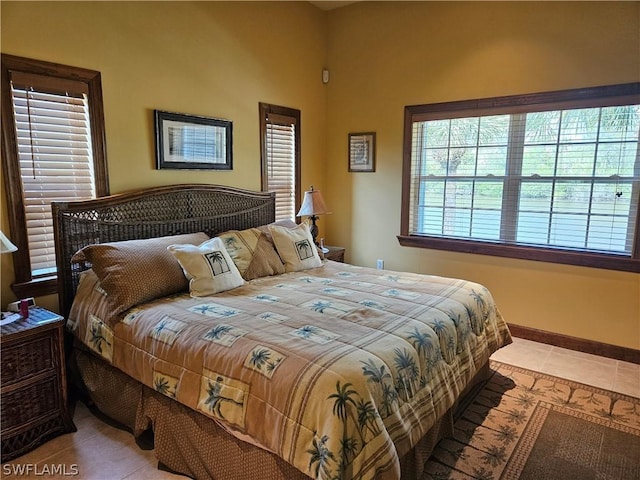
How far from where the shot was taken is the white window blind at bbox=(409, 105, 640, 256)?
3207 mm

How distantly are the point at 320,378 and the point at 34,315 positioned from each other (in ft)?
5.68

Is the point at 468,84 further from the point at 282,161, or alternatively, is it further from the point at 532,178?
the point at 282,161

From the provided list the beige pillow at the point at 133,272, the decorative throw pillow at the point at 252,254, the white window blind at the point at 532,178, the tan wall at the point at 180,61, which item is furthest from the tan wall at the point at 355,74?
the decorative throw pillow at the point at 252,254

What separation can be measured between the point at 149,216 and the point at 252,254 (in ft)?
2.58

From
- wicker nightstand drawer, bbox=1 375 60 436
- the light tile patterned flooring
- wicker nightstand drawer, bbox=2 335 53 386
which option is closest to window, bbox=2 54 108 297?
wicker nightstand drawer, bbox=2 335 53 386

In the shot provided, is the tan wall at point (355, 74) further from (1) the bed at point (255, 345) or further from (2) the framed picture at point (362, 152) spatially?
(1) the bed at point (255, 345)

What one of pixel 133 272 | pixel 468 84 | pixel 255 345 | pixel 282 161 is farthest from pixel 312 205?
pixel 255 345

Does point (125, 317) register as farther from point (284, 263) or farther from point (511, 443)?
point (511, 443)

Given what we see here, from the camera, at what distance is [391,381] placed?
5.63 feet

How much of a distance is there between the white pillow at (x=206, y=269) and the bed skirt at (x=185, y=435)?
2.09 ft

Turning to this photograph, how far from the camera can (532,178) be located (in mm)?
3562

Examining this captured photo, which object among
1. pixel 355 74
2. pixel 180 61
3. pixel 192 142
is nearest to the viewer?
pixel 180 61

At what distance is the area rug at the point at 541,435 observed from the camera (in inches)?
81.6

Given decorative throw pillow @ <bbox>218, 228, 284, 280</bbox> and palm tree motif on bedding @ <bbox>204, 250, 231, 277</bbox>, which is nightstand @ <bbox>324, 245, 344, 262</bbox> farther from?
palm tree motif on bedding @ <bbox>204, 250, 231, 277</bbox>
